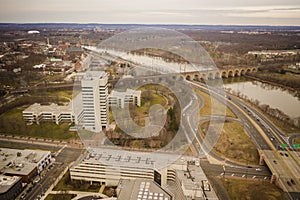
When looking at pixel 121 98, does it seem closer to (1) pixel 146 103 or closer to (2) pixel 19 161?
(1) pixel 146 103

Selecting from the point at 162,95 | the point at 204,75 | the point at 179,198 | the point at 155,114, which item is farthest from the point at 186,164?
the point at 204,75

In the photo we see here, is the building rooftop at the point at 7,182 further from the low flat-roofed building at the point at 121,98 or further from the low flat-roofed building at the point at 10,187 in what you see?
the low flat-roofed building at the point at 121,98

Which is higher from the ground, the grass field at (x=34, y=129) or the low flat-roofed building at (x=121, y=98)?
the low flat-roofed building at (x=121, y=98)

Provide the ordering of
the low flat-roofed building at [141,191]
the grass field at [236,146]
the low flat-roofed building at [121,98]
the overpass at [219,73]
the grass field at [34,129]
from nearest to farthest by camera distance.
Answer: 1. the low flat-roofed building at [141,191]
2. the grass field at [236,146]
3. the grass field at [34,129]
4. the low flat-roofed building at [121,98]
5. the overpass at [219,73]

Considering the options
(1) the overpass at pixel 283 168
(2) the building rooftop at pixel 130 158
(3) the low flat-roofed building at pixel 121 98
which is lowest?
(1) the overpass at pixel 283 168

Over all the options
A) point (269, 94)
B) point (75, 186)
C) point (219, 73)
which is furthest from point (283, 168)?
point (219, 73)

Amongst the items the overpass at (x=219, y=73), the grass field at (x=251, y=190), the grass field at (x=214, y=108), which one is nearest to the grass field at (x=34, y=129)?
the grass field at (x=251, y=190)
